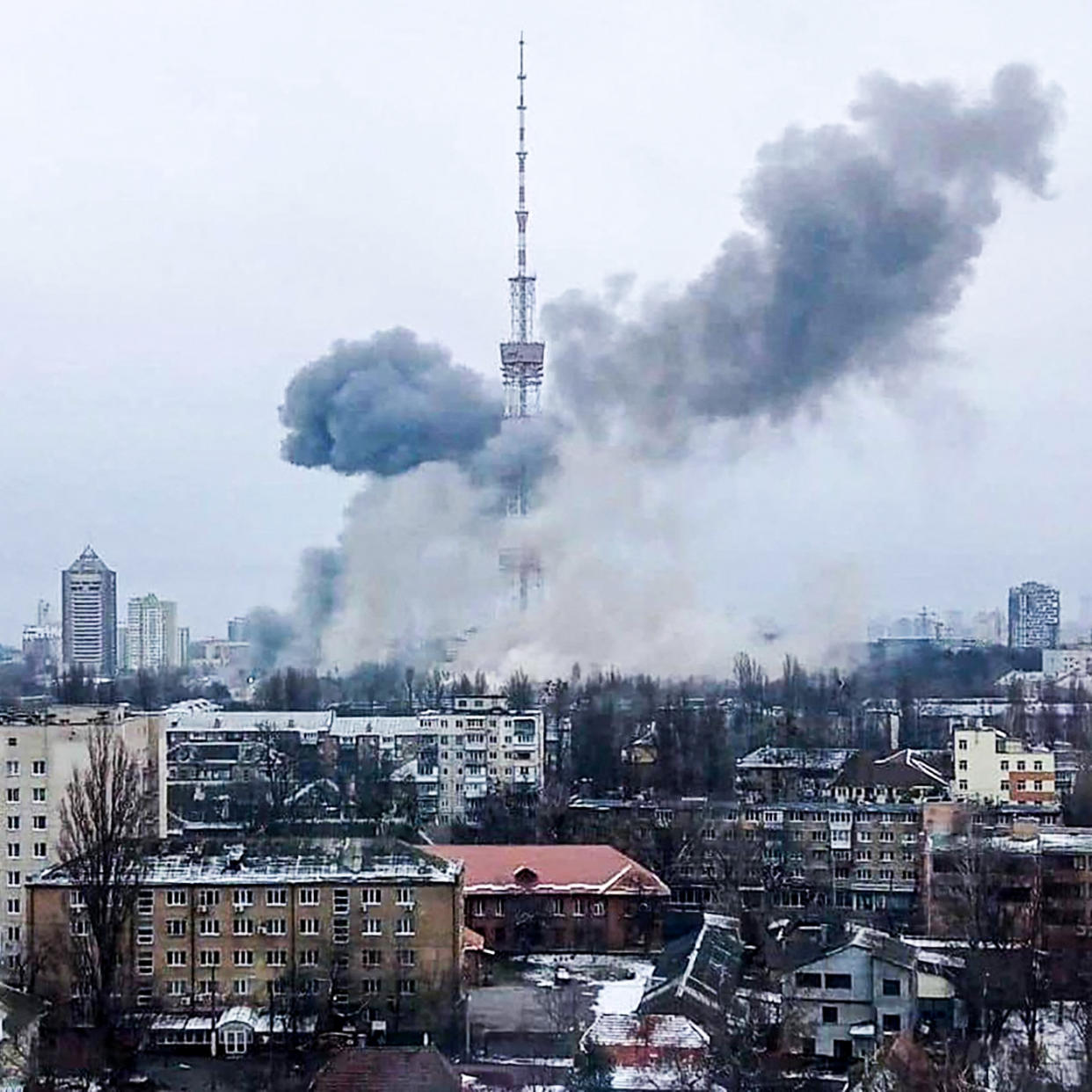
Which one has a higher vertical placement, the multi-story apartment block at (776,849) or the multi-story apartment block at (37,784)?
the multi-story apartment block at (37,784)

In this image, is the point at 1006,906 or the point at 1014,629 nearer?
the point at 1006,906

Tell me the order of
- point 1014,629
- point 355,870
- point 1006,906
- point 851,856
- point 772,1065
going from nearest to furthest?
point 772,1065 → point 355,870 → point 1006,906 → point 851,856 → point 1014,629

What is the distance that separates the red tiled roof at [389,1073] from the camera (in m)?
8.66

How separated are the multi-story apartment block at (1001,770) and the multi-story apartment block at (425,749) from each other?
4573mm

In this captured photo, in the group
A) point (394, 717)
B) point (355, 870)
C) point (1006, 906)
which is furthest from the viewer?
point (394, 717)

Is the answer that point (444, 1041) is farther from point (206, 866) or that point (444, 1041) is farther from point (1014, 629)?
point (1014, 629)

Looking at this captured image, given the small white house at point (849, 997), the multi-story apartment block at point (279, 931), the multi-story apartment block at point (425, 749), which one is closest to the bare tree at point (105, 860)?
the multi-story apartment block at point (279, 931)

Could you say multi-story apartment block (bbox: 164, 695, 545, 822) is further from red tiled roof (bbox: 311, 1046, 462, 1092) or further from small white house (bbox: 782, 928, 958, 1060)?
red tiled roof (bbox: 311, 1046, 462, 1092)

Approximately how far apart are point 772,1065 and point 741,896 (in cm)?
544

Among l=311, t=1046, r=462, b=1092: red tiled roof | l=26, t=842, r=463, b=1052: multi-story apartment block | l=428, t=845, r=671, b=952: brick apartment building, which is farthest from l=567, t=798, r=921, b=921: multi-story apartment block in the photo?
l=311, t=1046, r=462, b=1092: red tiled roof

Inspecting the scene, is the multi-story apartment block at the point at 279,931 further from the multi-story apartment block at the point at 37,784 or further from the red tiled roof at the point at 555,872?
the red tiled roof at the point at 555,872

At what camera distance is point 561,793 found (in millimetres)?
20922

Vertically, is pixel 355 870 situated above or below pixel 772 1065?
above

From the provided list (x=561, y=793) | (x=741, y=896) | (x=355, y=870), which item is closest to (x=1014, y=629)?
(x=561, y=793)
